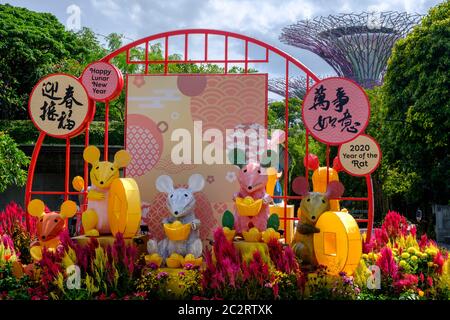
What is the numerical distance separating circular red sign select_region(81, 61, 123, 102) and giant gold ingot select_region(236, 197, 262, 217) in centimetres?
199

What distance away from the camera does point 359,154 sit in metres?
5.86

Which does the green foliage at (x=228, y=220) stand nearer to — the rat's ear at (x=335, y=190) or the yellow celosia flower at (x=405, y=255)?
the rat's ear at (x=335, y=190)

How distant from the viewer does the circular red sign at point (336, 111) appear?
5.45m

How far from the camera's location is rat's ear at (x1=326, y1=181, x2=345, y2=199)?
5238 millimetres

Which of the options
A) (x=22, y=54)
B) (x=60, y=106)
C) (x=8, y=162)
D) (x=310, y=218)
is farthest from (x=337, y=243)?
(x=22, y=54)

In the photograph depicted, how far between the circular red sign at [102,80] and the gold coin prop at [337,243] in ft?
9.16

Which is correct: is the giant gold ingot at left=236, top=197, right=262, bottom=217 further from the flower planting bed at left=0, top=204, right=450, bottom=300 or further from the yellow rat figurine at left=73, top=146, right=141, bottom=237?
the yellow rat figurine at left=73, top=146, right=141, bottom=237

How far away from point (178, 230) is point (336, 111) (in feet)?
7.11

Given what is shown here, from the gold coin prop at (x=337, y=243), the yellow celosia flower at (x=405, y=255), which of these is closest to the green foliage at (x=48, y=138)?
the gold coin prop at (x=337, y=243)

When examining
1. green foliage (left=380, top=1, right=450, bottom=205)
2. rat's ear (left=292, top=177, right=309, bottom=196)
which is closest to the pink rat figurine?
rat's ear (left=292, top=177, right=309, bottom=196)

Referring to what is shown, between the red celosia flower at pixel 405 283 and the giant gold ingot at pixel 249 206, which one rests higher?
the giant gold ingot at pixel 249 206

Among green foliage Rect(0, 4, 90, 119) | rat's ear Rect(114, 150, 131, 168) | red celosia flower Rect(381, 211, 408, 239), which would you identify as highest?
green foliage Rect(0, 4, 90, 119)

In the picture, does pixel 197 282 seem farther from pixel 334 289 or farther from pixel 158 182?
pixel 158 182

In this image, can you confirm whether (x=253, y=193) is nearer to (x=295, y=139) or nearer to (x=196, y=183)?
(x=196, y=183)
